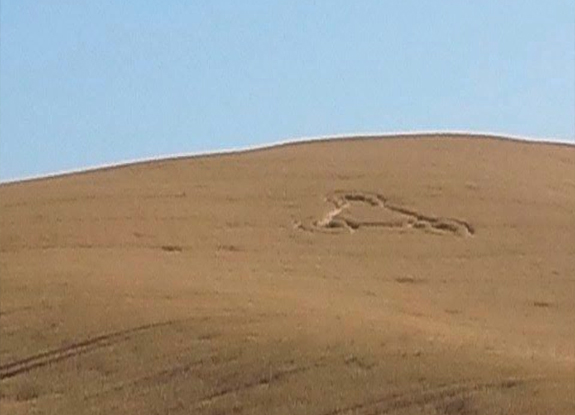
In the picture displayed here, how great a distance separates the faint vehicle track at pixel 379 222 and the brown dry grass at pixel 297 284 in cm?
4

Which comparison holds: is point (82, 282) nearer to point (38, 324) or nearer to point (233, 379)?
point (38, 324)

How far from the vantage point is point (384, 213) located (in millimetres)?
24609

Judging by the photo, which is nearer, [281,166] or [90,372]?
[90,372]

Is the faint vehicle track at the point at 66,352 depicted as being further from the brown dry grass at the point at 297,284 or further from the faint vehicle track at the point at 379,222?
the faint vehicle track at the point at 379,222

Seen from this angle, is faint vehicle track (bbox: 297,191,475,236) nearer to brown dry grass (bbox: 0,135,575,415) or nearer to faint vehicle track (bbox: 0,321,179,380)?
brown dry grass (bbox: 0,135,575,415)

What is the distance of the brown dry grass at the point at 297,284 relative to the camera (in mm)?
16766

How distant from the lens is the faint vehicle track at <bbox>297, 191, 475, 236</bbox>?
78.5 feet

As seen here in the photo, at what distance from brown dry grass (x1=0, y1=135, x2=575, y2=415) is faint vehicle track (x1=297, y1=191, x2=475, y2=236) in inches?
1.5

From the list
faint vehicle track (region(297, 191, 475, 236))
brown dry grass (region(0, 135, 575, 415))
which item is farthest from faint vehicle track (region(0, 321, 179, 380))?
faint vehicle track (region(297, 191, 475, 236))

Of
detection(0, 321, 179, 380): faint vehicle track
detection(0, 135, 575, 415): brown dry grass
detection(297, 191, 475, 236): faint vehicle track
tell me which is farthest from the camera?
detection(297, 191, 475, 236): faint vehicle track

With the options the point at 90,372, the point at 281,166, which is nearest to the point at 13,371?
the point at 90,372

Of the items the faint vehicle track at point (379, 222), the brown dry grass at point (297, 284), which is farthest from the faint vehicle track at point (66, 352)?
the faint vehicle track at point (379, 222)

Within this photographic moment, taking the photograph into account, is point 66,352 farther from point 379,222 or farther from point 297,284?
point 379,222

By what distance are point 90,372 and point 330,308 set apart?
360 centimetres
